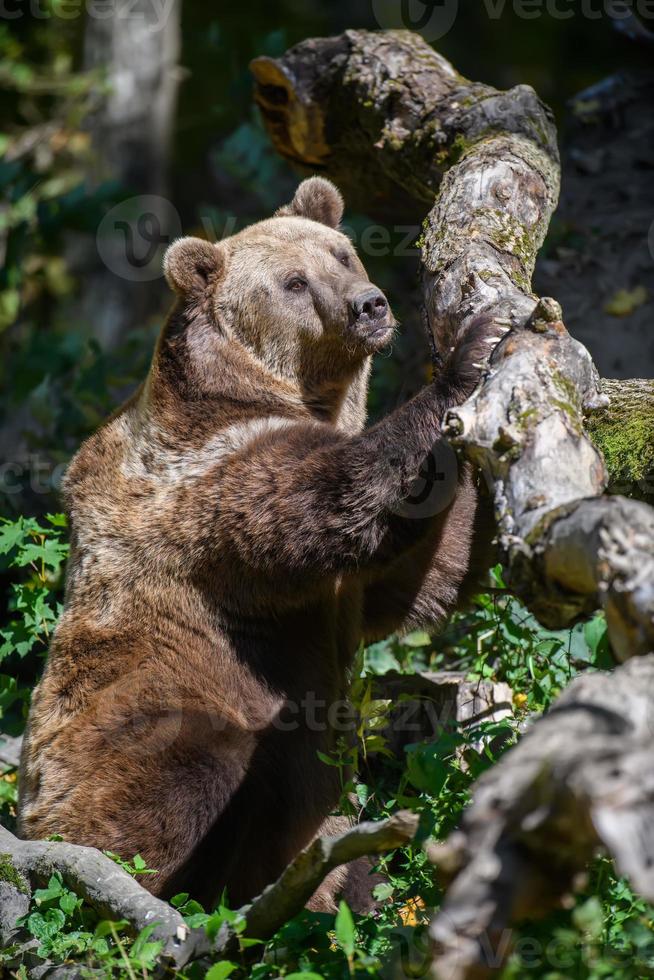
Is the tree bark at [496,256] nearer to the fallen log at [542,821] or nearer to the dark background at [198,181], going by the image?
the fallen log at [542,821]

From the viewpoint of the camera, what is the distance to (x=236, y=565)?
4355mm

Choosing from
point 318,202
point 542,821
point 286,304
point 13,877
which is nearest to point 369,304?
point 286,304

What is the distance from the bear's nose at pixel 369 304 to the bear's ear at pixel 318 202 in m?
0.86

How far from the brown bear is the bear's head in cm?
1

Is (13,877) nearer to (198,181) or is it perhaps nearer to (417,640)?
(417,640)

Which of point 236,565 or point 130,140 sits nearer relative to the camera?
point 236,565

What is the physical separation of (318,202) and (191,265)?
2.97 ft

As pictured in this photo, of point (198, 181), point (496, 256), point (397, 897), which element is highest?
point (496, 256)

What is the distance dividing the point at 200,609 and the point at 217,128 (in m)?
11.9

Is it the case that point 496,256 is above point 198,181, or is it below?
above

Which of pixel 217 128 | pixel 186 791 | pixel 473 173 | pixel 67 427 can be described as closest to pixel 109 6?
pixel 217 128

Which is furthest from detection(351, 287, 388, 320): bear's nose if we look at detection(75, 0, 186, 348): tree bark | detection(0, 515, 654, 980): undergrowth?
detection(75, 0, 186, 348): tree bark

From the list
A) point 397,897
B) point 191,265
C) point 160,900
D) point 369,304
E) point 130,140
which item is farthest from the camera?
point 130,140

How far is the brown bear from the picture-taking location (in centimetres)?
405
